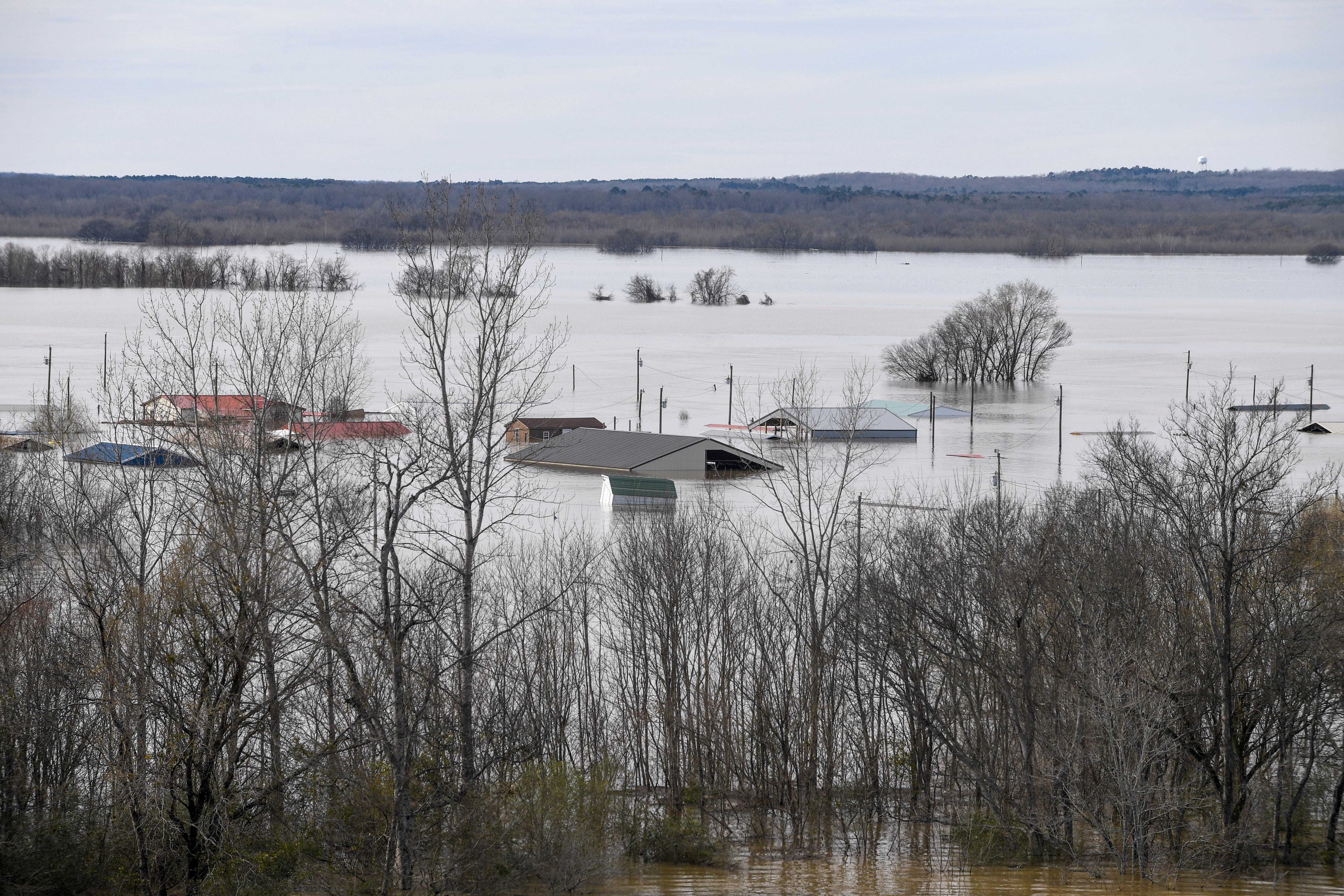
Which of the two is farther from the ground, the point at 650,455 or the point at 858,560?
the point at 858,560

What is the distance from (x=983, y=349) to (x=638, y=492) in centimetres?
5915

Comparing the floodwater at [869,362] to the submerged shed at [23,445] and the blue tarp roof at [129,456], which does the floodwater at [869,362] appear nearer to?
the blue tarp roof at [129,456]

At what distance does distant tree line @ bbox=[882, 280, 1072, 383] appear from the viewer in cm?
9538

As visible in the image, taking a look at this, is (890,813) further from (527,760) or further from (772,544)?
(772,544)

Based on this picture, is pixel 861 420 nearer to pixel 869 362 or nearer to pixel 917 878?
pixel 869 362

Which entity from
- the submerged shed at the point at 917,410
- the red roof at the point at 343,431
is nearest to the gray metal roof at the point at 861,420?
the submerged shed at the point at 917,410

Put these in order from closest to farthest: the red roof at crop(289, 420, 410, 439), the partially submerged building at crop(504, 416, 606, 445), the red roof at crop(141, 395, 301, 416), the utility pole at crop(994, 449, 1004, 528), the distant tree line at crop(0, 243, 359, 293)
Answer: the red roof at crop(141, 395, 301, 416) < the red roof at crop(289, 420, 410, 439) < the utility pole at crop(994, 449, 1004, 528) < the partially submerged building at crop(504, 416, 606, 445) < the distant tree line at crop(0, 243, 359, 293)

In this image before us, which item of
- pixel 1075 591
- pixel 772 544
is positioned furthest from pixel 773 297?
pixel 1075 591

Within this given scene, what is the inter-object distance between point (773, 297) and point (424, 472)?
6429 inches

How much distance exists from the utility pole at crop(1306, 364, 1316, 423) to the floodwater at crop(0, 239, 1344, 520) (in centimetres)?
61

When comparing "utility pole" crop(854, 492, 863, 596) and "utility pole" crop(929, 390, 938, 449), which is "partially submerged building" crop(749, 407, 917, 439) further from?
"utility pole" crop(854, 492, 863, 596)

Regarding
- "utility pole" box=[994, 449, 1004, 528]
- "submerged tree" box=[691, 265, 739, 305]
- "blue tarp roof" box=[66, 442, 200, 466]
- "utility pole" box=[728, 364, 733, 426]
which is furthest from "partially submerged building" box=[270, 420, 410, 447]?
"submerged tree" box=[691, 265, 739, 305]

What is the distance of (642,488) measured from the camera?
44125mm

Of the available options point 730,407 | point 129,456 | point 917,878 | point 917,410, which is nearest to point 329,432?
point 917,878
